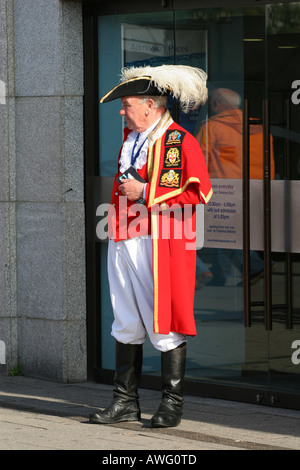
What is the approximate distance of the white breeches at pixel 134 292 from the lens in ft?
23.3

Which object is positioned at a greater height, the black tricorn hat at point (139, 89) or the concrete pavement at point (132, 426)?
the black tricorn hat at point (139, 89)

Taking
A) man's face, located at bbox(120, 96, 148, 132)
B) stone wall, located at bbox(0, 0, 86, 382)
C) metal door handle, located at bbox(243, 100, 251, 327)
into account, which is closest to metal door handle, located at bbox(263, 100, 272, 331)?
metal door handle, located at bbox(243, 100, 251, 327)

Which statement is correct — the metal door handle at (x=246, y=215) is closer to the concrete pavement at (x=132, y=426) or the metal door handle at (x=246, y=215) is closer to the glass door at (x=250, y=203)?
the glass door at (x=250, y=203)

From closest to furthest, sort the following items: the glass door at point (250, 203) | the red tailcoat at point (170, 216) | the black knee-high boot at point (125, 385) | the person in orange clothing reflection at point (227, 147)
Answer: the red tailcoat at point (170, 216) → the black knee-high boot at point (125, 385) → the glass door at point (250, 203) → the person in orange clothing reflection at point (227, 147)

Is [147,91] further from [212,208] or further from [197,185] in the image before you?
[212,208]

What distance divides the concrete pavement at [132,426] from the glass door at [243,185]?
0.30m

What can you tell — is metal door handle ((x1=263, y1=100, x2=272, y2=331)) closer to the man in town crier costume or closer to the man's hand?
the man in town crier costume

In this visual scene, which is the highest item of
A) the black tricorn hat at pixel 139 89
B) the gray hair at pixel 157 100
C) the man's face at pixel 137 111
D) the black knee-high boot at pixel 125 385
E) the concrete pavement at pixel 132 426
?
the black tricorn hat at pixel 139 89

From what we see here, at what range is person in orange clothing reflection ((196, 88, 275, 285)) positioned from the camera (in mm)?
7930

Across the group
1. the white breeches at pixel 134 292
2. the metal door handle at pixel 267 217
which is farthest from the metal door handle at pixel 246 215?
the white breeches at pixel 134 292

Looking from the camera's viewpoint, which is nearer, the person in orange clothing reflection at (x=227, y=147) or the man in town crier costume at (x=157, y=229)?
the man in town crier costume at (x=157, y=229)

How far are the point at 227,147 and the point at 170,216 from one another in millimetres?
1221

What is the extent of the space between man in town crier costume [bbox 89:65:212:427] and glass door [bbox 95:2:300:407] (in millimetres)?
689

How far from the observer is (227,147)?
8.11 meters
